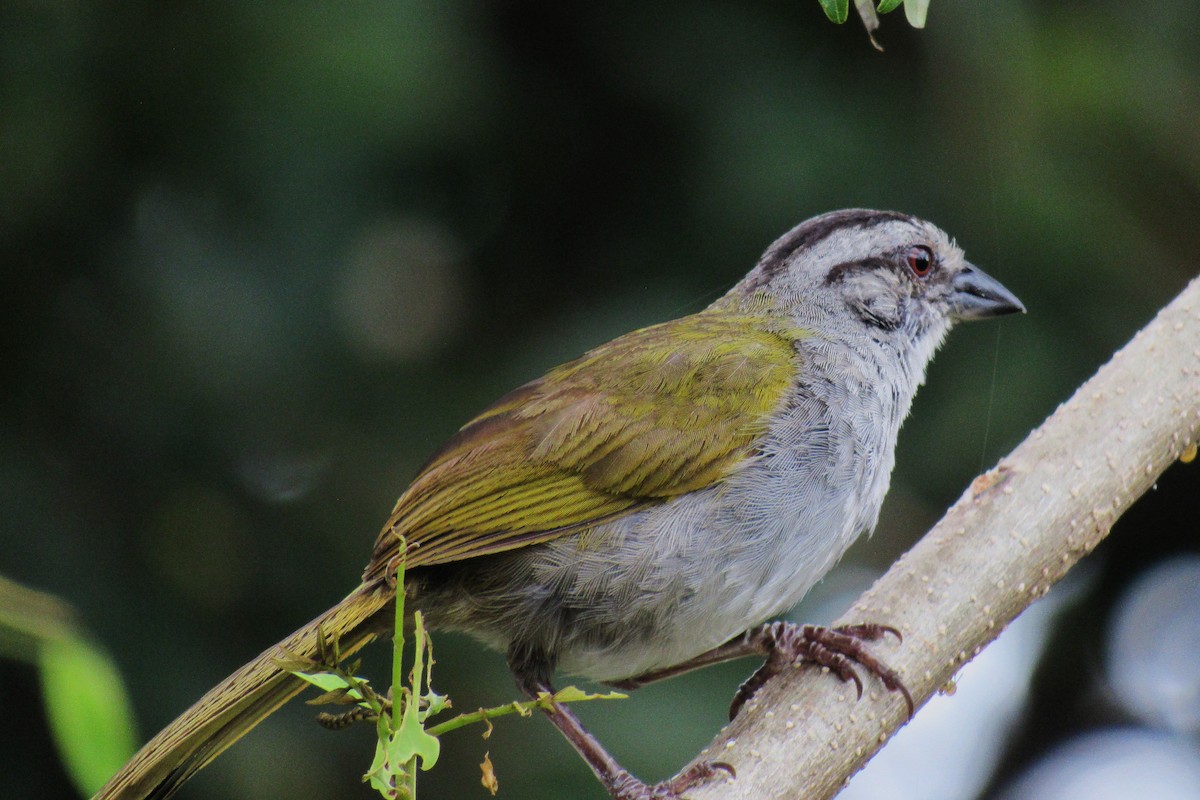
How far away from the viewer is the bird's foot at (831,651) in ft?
→ 9.54

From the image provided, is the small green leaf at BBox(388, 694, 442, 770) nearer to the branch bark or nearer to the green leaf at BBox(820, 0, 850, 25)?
the branch bark

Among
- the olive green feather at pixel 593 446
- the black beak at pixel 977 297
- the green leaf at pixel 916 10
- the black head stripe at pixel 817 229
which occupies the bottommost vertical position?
the olive green feather at pixel 593 446

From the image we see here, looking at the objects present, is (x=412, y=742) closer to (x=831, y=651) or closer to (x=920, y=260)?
(x=831, y=651)

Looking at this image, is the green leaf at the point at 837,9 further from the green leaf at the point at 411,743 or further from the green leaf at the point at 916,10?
the green leaf at the point at 411,743

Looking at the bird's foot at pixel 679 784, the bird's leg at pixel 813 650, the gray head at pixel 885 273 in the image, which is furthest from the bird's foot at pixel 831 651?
the gray head at pixel 885 273

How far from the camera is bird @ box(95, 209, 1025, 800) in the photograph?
3199mm

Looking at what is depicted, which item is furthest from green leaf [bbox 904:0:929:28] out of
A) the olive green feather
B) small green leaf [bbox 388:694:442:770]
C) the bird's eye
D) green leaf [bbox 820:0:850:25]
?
the bird's eye

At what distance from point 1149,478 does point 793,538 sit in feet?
2.77

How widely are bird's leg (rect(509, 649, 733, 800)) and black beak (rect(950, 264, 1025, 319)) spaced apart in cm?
173

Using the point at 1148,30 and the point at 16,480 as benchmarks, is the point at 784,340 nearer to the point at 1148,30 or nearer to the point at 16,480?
the point at 1148,30

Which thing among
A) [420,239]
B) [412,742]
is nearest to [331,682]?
[412,742]

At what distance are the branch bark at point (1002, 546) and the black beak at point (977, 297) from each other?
81cm

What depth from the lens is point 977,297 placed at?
13.4 ft

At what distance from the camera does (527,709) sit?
2.14m
